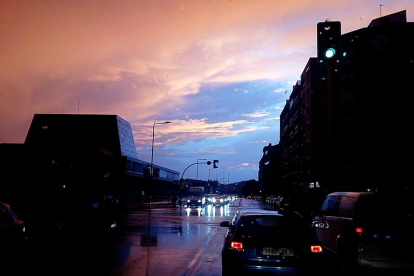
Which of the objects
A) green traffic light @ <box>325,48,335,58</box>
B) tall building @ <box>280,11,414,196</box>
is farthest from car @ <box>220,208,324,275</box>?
tall building @ <box>280,11,414,196</box>

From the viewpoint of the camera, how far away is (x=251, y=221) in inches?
316

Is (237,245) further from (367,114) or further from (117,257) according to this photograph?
(367,114)

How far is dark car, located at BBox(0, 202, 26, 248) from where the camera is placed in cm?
1120

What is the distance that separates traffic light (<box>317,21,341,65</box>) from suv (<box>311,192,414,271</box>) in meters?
3.69

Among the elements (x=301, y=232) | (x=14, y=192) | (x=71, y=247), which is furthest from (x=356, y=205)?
(x=14, y=192)

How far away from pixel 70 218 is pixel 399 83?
162 feet

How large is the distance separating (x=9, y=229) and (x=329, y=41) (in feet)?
32.7

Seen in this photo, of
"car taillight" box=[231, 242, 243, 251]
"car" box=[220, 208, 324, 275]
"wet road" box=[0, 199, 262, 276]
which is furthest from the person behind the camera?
"wet road" box=[0, 199, 262, 276]

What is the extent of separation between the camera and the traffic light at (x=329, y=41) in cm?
1134

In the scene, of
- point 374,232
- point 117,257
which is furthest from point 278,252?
point 117,257

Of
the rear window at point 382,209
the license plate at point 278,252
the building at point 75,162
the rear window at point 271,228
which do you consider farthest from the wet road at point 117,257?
the building at point 75,162

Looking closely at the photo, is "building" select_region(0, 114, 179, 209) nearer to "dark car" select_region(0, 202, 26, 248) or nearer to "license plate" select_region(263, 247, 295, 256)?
"dark car" select_region(0, 202, 26, 248)

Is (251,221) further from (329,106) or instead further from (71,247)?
(329,106)

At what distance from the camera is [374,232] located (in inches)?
369
